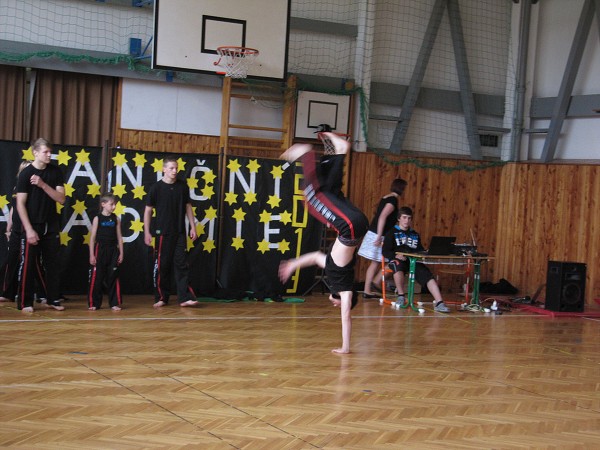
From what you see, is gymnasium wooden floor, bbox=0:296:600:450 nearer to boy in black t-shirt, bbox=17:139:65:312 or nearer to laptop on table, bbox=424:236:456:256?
boy in black t-shirt, bbox=17:139:65:312

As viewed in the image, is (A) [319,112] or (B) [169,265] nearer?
(B) [169,265]

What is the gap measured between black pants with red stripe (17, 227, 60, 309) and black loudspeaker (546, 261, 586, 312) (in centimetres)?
673

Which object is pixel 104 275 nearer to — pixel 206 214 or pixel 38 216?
pixel 38 216

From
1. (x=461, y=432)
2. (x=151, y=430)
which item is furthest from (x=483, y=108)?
(x=151, y=430)

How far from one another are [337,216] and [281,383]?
1848mm

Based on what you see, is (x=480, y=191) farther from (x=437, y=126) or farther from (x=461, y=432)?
(x=461, y=432)

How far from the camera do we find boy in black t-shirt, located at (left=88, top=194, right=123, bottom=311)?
355 inches

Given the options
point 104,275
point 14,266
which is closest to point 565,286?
point 104,275

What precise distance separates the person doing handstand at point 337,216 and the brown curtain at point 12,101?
5086mm

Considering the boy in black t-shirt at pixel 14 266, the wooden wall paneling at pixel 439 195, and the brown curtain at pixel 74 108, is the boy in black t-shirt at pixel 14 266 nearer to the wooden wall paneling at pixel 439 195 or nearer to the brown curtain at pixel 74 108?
the brown curtain at pixel 74 108

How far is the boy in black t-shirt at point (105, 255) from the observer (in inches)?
355

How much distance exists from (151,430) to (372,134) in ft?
30.6

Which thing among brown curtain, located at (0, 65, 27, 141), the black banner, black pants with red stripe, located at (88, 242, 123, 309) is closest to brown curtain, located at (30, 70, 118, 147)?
brown curtain, located at (0, 65, 27, 141)

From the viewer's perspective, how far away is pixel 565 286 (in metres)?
10.9
